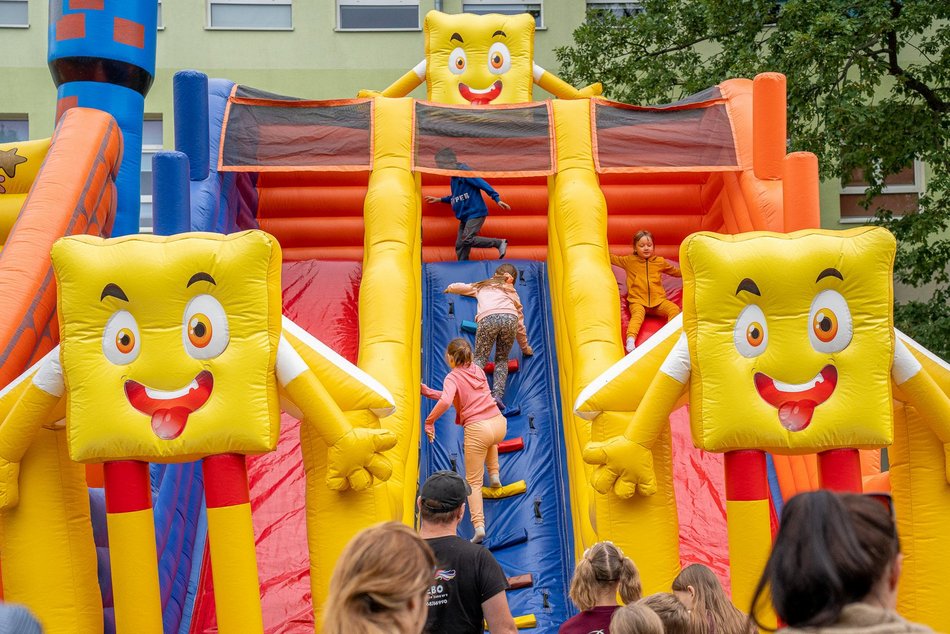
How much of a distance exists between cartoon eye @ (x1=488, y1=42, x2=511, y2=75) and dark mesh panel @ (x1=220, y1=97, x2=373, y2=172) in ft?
6.26

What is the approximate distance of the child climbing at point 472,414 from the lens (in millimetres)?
6492

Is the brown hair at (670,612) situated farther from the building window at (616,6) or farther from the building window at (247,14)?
the building window at (247,14)

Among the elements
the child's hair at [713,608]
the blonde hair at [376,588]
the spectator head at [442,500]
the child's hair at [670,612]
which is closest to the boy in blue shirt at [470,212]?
the spectator head at [442,500]

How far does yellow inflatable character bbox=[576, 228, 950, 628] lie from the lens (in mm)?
4875

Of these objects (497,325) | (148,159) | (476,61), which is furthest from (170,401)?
(148,159)

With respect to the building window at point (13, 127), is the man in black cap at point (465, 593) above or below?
below

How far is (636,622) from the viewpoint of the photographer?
3.14 meters

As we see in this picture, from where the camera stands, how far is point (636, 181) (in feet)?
31.0

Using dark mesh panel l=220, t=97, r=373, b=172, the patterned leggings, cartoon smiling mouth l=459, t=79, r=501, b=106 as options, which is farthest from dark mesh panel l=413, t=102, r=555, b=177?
cartoon smiling mouth l=459, t=79, r=501, b=106

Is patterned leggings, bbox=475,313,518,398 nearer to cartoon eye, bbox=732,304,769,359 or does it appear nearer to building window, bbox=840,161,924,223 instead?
cartoon eye, bbox=732,304,769,359

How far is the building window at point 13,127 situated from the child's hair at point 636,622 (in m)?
12.9

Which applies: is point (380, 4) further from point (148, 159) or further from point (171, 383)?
point (171, 383)

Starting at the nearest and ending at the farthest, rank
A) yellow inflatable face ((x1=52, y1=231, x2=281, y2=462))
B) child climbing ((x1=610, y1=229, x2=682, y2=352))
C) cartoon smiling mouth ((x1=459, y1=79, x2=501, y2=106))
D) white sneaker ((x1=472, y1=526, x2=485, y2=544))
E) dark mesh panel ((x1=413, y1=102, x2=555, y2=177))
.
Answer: yellow inflatable face ((x1=52, y1=231, x2=281, y2=462)) → white sneaker ((x1=472, y1=526, x2=485, y2=544)) → child climbing ((x1=610, y1=229, x2=682, y2=352)) → dark mesh panel ((x1=413, y1=102, x2=555, y2=177)) → cartoon smiling mouth ((x1=459, y1=79, x2=501, y2=106))

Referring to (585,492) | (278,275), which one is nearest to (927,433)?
(585,492)
